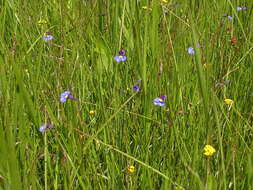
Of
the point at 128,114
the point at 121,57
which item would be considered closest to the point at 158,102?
the point at 128,114

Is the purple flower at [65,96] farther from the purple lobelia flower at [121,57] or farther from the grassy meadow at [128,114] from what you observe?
the purple lobelia flower at [121,57]

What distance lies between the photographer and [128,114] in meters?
1.18

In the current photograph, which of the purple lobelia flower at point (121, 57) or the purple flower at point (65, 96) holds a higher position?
the purple lobelia flower at point (121, 57)

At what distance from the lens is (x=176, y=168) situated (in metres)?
1.05

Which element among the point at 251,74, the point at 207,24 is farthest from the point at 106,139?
the point at 207,24

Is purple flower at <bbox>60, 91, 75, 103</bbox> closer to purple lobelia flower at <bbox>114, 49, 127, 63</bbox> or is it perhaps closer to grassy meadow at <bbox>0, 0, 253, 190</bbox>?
grassy meadow at <bbox>0, 0, 253, 190</bbox>

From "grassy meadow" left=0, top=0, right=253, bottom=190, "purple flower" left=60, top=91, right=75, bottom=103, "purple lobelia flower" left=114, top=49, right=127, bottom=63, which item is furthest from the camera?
"purple lobelia flower" left=114, top=49, right=127, bottom=63

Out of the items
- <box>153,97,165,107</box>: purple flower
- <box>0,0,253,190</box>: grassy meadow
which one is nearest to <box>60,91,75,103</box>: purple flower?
<box>0,0,253,190</box>: grassy meadow

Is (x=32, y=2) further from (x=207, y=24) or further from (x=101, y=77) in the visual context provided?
(x=207, y=24)

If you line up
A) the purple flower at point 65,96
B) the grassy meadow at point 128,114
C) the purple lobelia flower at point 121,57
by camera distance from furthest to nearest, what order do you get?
the purple lobelia flower at point 121,57, the purple flower at point 65,96, the grassy meadow at point 128,114

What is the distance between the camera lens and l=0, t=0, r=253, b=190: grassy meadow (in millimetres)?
917

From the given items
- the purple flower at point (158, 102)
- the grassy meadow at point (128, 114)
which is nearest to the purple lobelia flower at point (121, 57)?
the grassy meadow at point (128, 114)

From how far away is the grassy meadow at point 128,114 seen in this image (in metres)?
0.92

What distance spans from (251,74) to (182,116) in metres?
0.36
